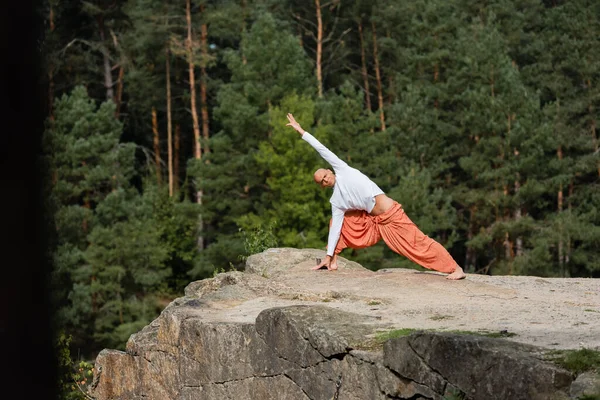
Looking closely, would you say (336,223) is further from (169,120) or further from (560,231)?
(169,120)

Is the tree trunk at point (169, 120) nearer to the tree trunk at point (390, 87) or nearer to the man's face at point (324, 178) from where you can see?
the tree trunk at point (390, 87)

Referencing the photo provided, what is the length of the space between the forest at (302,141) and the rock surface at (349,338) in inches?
645

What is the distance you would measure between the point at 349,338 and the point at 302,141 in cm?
2587

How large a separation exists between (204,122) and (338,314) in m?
32.8

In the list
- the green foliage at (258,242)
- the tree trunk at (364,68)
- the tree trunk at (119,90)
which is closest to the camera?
the green foliage at (258,242)

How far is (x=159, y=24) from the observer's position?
3969 cm

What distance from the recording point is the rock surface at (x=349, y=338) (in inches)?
253

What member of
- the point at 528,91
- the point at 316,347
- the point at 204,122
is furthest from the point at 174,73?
the point at 316,347

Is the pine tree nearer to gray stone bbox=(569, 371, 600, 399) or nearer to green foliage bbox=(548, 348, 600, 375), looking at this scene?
green foliage bbox=(548, 348, 600, 375)

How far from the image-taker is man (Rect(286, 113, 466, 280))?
404 inches

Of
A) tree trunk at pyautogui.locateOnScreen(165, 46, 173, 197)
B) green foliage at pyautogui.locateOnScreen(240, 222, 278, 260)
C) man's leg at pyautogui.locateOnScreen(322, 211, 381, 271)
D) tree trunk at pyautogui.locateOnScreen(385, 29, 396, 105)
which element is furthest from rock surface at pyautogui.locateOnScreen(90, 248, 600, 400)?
tree trunk at pyautogui.locateOnScreen(165, 46, 173, 197)

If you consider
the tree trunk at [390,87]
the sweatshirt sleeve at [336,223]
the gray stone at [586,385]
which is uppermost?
the tree trunk at [390,87]

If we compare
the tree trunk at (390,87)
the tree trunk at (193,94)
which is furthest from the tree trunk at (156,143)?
the tree trunk at (390,87)

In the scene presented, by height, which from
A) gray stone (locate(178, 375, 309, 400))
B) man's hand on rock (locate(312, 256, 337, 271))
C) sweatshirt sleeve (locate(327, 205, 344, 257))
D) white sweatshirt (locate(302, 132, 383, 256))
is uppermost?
white sweatshirt (locate(302, 132, 383, 256))
